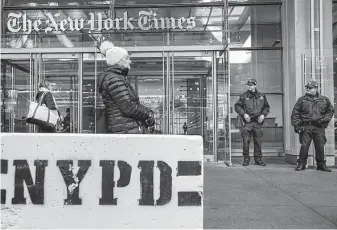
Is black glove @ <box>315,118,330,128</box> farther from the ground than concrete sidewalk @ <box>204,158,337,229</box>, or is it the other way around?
black glove @ <box>315,118,330,128</box>

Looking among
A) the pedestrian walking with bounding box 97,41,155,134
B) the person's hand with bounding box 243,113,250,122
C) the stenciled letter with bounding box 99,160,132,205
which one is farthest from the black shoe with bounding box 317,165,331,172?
the stenciled letter with bounding box 99,160,132,205

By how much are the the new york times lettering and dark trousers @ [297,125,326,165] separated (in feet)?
19.4

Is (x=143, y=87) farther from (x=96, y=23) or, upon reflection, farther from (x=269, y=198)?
Result: (x=269, y=198)

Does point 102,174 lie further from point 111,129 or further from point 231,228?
point 231,228

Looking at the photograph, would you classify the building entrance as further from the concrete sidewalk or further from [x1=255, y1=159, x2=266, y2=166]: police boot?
the concrete sidewalk

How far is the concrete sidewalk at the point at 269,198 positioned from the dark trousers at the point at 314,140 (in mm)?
322

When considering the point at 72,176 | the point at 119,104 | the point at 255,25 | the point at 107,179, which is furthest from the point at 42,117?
the point at 255,25

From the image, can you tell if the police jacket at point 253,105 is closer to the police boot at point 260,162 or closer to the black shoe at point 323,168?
the police boot at point 260,162

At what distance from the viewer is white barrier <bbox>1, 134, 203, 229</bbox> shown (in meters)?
3.30

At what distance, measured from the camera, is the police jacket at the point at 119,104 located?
170 inches

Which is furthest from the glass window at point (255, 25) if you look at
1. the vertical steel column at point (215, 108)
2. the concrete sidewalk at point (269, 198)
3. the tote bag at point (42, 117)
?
the tote bag at point (42, 117)

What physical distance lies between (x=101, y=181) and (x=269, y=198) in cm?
325

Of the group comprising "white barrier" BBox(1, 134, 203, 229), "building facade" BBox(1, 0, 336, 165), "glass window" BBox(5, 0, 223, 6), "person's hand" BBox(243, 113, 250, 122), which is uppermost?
"glass window" BBox(5, 0, 223, 6)

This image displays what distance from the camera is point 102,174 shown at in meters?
3.33
